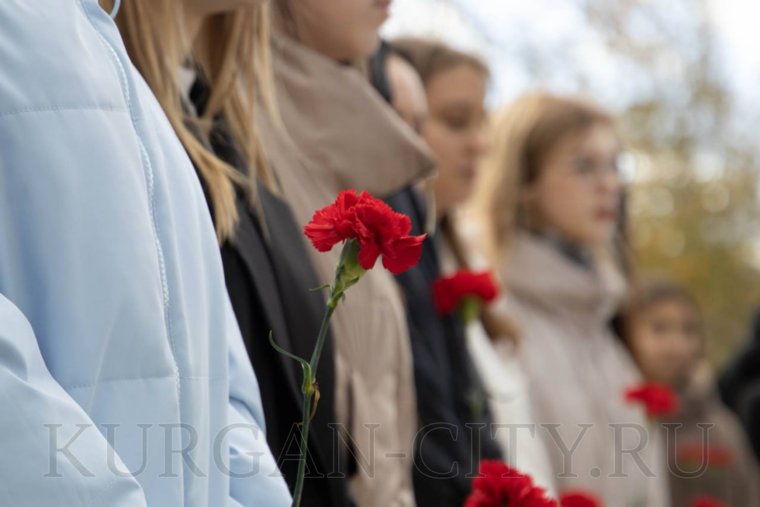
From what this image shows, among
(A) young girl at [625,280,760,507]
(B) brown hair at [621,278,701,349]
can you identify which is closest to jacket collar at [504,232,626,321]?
(B) brown hair at [621,278,701,349]

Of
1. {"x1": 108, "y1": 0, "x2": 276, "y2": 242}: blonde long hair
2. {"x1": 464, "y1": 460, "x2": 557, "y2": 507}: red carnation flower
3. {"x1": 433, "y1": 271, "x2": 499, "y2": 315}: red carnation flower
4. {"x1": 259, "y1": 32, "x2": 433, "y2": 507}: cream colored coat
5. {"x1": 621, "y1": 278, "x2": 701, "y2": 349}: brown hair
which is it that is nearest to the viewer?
{"x1": 464, "y1": 460, "x2": 557, "y2": 507}: red carnation flower

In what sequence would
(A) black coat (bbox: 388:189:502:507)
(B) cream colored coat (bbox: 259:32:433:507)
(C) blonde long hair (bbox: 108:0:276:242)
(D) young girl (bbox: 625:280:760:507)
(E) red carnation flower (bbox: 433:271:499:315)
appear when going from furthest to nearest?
(D) young girl (bbox: 625:280:760:507)
(E) red carnation flower (bbox: 433:271:499:315)
(A) black coat (bbox: 388:189:502:507)
(B) cream colored coat (bbox: 259:32:433:507)
(C) blonde long hair (bbox: 108:0:276:242)

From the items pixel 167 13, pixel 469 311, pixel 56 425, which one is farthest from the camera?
pixel 469 311

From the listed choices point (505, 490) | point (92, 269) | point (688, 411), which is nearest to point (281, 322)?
point (505, 490)

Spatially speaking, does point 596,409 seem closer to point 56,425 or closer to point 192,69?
point 192,69

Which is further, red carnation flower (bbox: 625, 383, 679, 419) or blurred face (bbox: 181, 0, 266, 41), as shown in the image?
red carnation flower (bbox: 625, 383, 679, 419)

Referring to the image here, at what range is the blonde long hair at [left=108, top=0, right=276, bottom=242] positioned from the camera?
1794mm

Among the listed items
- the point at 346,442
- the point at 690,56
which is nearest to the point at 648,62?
the point at 690,56

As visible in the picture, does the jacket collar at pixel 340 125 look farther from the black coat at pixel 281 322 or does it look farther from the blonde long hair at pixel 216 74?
the black coat at pixel 281 322

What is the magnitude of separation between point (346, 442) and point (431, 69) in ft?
5.89

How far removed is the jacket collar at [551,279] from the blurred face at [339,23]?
6.02ft

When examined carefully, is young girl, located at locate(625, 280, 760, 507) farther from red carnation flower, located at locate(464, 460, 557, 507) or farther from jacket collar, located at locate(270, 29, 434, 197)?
red carnation flower, located at locate(464, 460, 557, 507)

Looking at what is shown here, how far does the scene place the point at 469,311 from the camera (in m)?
3.07

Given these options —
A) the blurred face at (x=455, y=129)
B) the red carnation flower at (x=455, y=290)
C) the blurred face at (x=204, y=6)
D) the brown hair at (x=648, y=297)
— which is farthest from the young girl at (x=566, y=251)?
the blurred face at (x=204, y=6)
